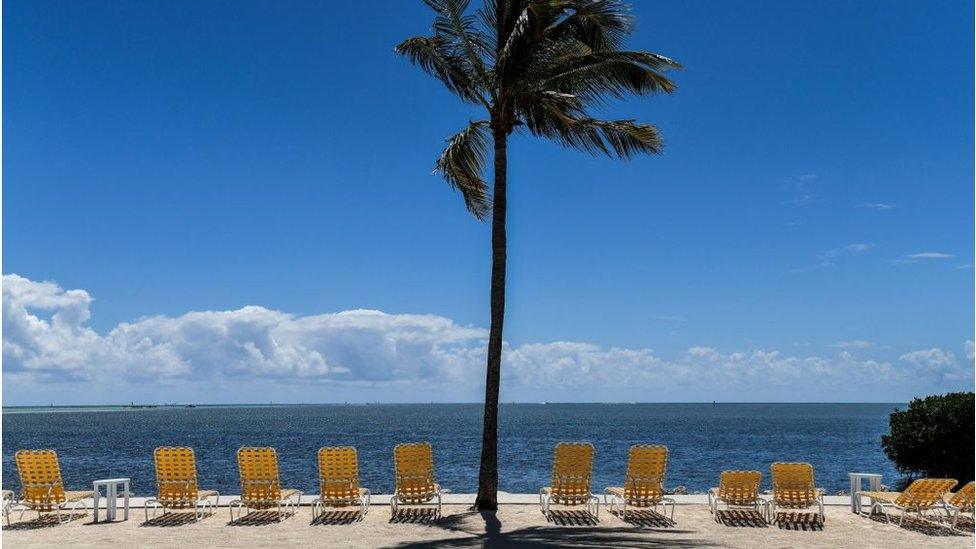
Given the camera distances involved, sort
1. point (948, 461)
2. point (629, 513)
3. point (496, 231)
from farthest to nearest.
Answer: point (948, 461) → point (496, 231) → point (629, 513)

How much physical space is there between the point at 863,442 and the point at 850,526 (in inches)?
3015

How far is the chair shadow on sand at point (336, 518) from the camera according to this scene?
506 inches

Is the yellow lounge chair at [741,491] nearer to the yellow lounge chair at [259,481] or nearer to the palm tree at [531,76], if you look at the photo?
the palm tree at [531,76]

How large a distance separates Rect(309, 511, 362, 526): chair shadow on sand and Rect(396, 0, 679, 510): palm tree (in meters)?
2.03

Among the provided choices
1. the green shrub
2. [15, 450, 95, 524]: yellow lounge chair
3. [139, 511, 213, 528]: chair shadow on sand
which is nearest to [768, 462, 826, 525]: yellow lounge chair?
[139, 511, 213, 528]: chair shadow on sand

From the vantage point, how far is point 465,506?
14.5 meters

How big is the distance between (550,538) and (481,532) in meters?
1.05

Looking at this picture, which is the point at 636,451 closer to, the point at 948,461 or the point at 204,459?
the point at 948,461

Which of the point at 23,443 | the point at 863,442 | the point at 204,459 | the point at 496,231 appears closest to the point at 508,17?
the point at 496,231

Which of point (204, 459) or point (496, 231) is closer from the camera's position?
point (496, 231)

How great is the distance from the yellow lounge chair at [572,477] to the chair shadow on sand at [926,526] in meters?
4.31

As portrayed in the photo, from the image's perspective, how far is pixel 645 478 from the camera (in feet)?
44.2

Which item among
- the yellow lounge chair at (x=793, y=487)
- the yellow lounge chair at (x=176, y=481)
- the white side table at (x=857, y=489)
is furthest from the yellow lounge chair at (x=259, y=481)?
the white side table at (x=857, y=489)

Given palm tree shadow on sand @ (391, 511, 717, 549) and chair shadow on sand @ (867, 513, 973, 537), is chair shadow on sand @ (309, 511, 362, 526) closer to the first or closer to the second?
palm tree shadow on sand @ (391, 511, 717, 549)
